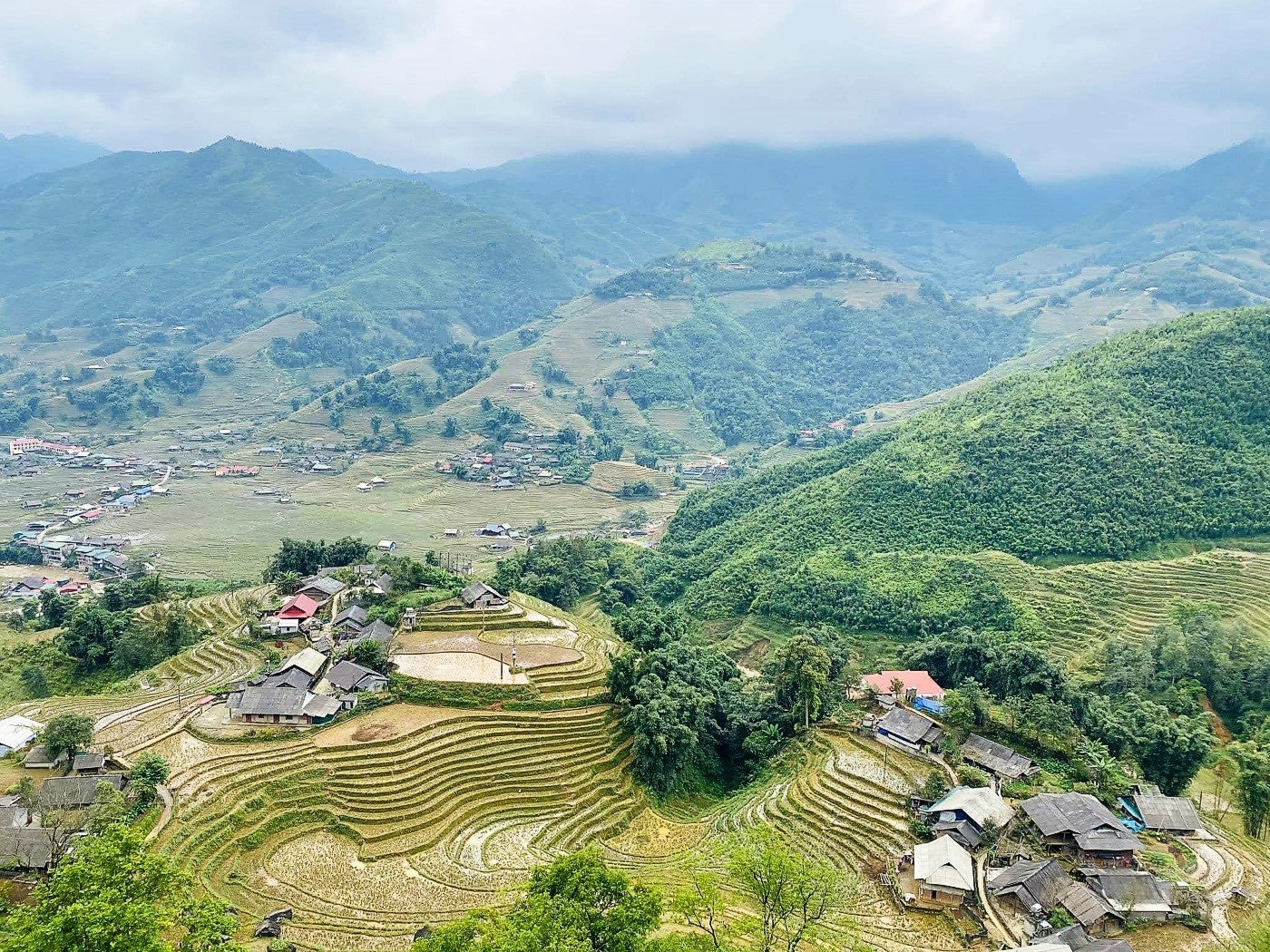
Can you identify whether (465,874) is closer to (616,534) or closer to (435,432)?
(616,534)

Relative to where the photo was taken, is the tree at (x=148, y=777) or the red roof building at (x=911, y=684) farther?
the red roof building at (x=911, y=684)

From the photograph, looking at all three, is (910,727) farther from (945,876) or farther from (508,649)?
(508,649)

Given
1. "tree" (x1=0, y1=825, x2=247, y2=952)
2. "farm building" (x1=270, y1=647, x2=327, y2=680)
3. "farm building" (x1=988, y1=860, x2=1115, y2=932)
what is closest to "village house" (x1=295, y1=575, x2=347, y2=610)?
"farm building" (x1=270, y1=647, x2=327, y2=680)

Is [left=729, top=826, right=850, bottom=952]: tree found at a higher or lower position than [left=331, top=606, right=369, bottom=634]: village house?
higher

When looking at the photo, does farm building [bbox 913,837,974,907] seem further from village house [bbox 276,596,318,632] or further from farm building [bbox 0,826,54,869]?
village house [bbox 276,596,318,632]

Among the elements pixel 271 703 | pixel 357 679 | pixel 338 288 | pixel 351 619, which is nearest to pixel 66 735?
pixel 271 703

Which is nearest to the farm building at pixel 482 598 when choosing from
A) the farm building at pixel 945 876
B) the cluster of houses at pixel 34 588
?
the farm building at pixel 945 876

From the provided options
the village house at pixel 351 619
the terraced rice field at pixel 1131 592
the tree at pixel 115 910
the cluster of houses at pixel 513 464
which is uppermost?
the tree at pixel 115 910

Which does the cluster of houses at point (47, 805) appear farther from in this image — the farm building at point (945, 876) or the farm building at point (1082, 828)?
the farm building at point (1082, 828)
